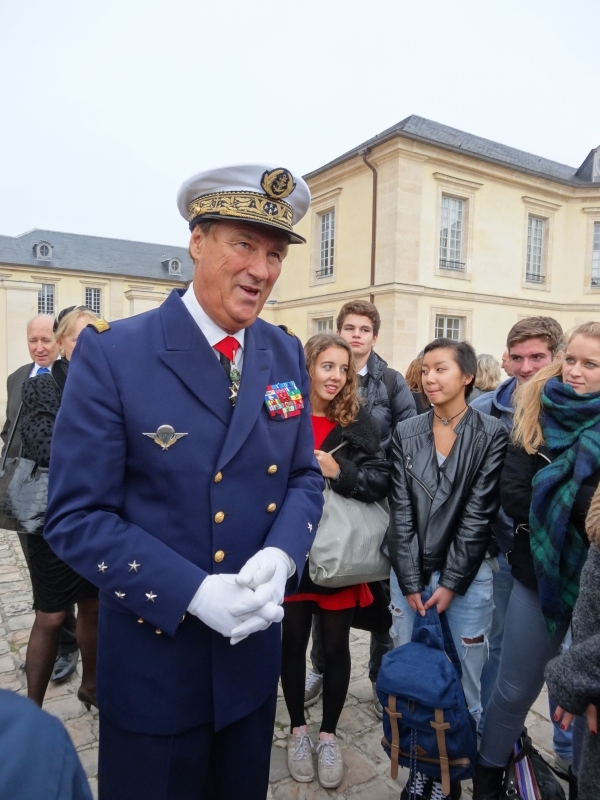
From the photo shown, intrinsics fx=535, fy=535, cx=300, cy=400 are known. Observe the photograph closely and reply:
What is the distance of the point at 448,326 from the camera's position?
61.0 feet

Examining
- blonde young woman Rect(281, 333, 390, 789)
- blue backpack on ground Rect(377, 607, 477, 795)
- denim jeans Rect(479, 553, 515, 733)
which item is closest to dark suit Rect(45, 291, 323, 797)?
blue backpack on ground Rect(377, 607, 477, 795)

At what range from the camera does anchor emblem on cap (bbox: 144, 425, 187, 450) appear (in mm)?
1448

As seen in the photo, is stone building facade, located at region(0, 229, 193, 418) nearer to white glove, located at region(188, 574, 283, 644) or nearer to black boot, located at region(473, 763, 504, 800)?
black boot, located at region(473, 763, 504, 800)

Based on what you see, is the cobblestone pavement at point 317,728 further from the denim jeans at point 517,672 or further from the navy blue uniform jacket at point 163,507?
the navy blue uniform jacket at point 163,507

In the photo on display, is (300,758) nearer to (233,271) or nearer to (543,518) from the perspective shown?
(543,518)

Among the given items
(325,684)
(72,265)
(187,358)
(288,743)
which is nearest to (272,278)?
(187,358)

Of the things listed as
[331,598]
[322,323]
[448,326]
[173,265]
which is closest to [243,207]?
[331,598]

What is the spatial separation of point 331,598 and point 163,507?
1.47 m

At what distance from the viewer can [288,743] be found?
2.73m

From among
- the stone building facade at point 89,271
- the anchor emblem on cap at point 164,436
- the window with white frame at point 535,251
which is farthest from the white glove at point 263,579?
the stone building facade at point 89,271

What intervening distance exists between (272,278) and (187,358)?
1.19ft

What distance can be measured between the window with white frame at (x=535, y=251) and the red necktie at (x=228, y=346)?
833 inches

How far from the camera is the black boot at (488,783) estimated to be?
2400 millimetres

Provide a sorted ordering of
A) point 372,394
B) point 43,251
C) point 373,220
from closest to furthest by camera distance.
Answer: point 372,394, point 373,220, point 43,251
